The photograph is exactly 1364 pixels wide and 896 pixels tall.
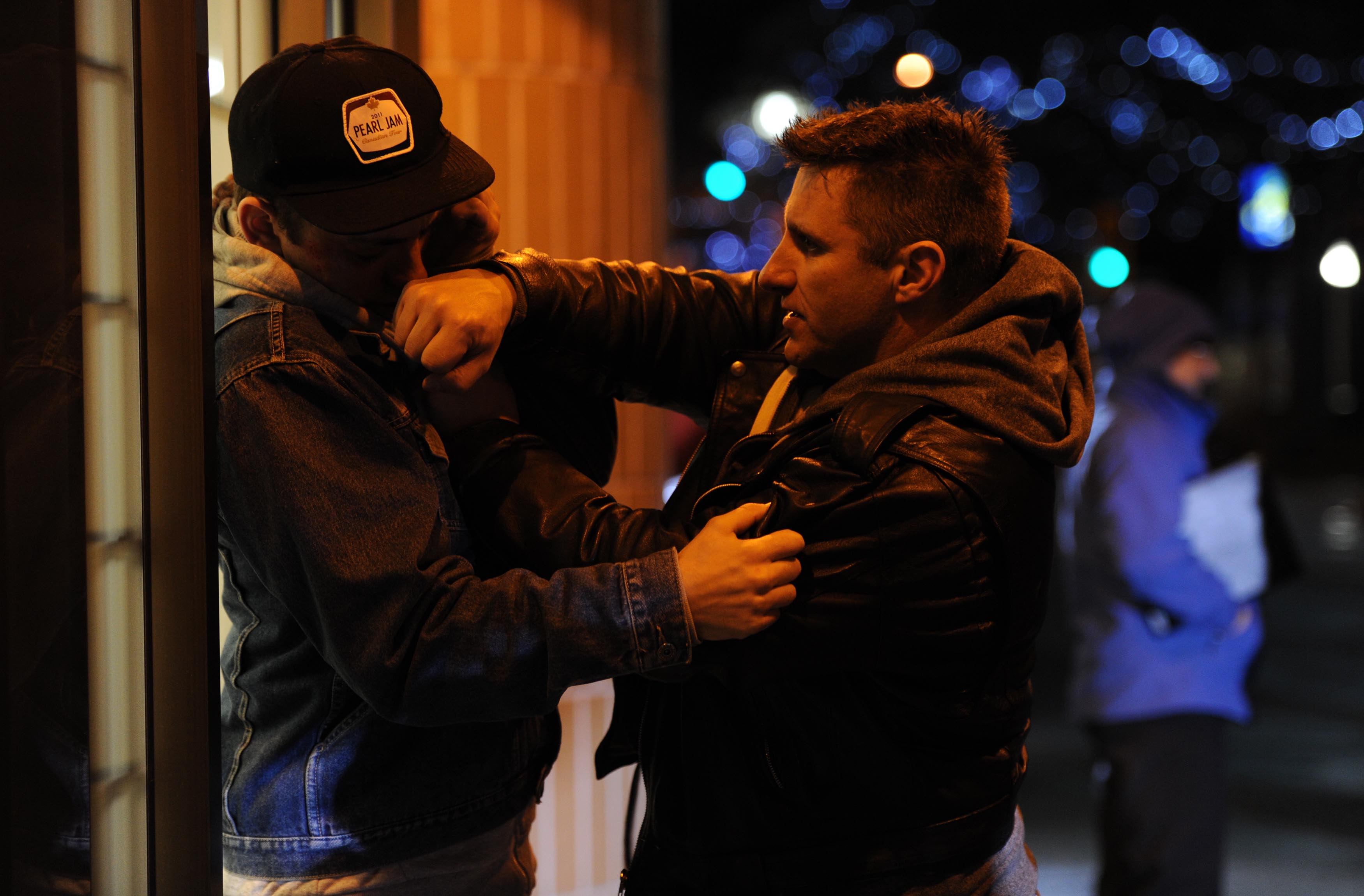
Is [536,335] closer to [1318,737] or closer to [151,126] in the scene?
[151,126]

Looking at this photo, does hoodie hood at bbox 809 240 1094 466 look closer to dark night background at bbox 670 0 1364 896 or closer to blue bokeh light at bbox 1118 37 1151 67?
dark night background at bbox 670 0 1364 896

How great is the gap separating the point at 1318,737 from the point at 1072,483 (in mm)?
3281

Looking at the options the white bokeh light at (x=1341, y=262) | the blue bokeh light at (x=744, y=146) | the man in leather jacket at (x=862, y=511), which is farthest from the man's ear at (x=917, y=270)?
the white bokeh light at (x=1341, y=262)

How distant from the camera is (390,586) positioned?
60.2 inches

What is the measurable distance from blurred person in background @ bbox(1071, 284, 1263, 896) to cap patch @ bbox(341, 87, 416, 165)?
303 centimetres

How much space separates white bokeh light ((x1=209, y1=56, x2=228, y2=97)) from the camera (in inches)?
95.1

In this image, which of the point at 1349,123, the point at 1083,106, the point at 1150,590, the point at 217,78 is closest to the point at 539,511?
the point at 217,78

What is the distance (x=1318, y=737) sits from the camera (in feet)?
21.6

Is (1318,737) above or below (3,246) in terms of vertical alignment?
below

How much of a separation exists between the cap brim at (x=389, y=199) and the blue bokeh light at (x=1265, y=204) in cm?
2271

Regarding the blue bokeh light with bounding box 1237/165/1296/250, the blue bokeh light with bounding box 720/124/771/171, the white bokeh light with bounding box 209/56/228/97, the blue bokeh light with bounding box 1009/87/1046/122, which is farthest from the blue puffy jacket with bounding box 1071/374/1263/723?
the blue bokeh light with bounding box 1237/165/1296/250

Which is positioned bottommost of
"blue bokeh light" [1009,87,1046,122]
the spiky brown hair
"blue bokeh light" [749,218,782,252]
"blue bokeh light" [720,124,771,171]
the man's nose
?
the man's nose

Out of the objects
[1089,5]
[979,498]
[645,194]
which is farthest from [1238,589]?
[1089,5]

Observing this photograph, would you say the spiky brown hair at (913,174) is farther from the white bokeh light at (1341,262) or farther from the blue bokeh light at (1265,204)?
the blue bokeh light at (1265,204)
